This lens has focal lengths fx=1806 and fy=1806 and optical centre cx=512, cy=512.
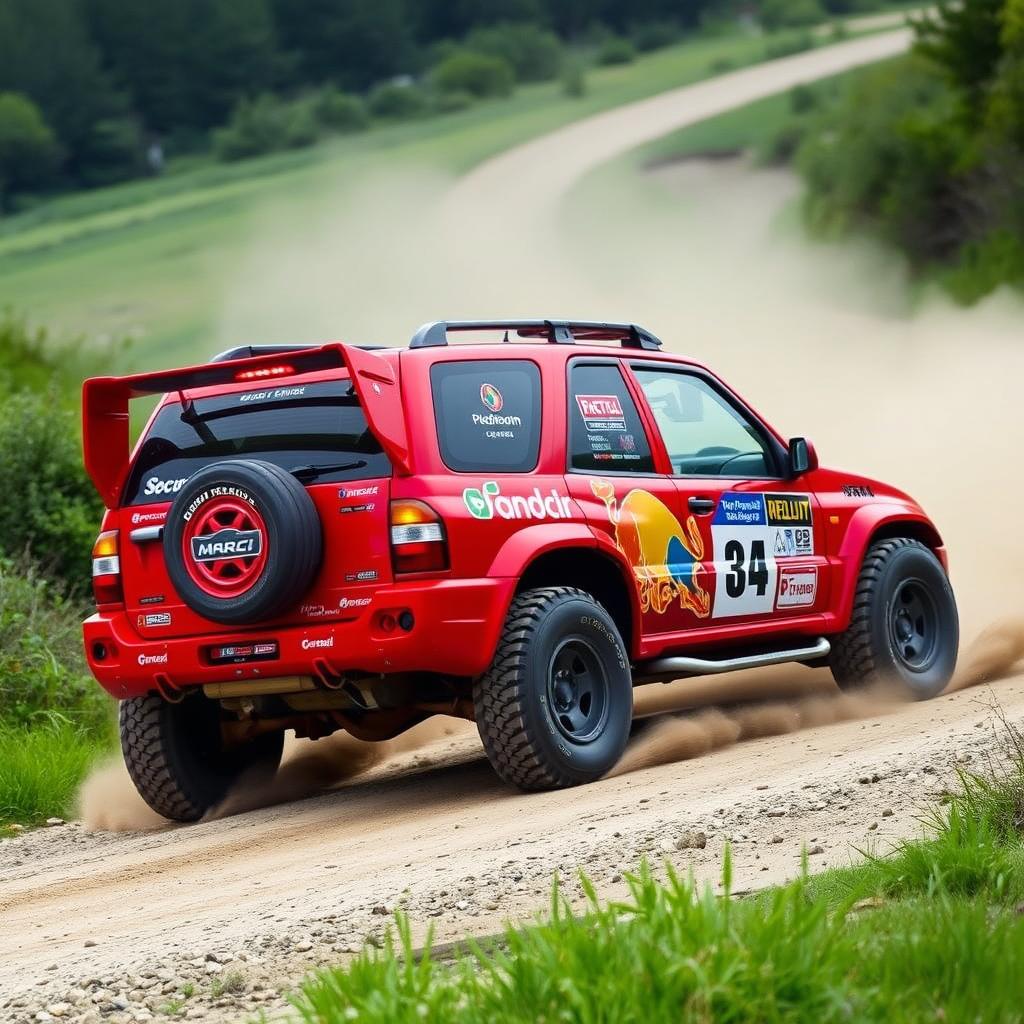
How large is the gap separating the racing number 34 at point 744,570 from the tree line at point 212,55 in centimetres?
4358

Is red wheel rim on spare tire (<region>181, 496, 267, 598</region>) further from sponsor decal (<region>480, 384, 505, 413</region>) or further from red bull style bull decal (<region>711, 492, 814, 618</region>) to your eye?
red bull style bull decal (<region>711, 492, 814, 618</region>)

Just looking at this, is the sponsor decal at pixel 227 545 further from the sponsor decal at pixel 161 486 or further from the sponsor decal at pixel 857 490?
the sponsor decal at pixel 857 490

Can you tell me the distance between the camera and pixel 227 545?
7.17 meters

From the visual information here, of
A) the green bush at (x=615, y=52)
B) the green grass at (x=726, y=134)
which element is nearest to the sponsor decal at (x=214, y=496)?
the green grass at (x=726, y=134)

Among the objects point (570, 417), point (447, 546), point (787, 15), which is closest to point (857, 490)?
point (570, 417)

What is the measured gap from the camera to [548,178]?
57.2 m

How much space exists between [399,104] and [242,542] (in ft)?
193

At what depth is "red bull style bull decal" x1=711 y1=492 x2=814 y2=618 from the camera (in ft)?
27.8

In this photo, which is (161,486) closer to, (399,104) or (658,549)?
(658,549)

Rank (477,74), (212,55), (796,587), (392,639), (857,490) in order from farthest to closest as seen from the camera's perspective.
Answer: (477,74), (212,55), (857,490), (796,587), (392,639)

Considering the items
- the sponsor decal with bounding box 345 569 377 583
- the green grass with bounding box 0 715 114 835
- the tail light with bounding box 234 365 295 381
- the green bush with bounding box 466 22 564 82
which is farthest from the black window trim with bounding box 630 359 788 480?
the green bush with bounding box 466 22 564 82

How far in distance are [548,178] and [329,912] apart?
5316 cm

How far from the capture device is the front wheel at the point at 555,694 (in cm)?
721

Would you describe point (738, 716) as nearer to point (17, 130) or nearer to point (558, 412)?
point (558, 412)
